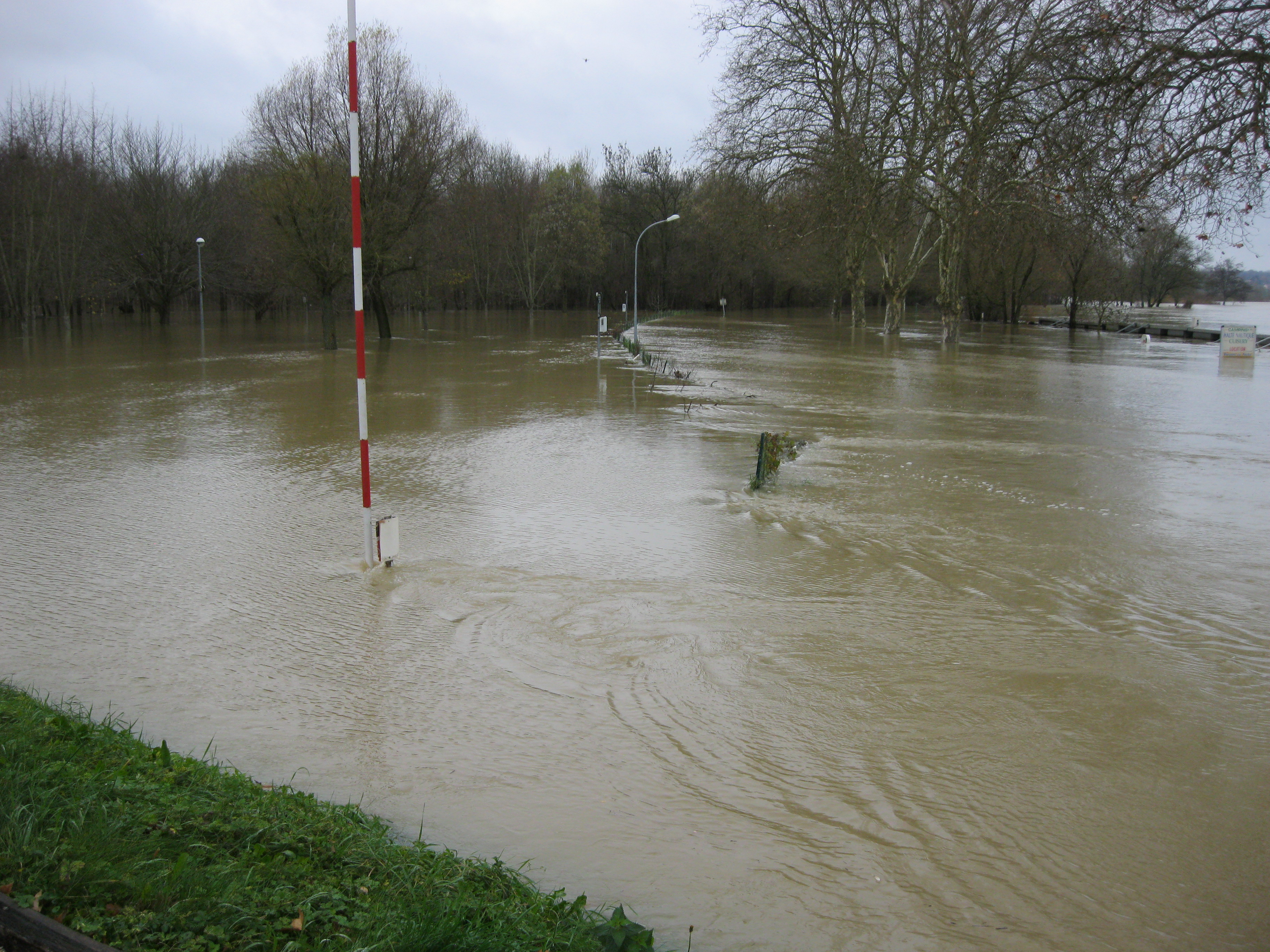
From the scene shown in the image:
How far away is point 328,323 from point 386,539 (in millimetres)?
29231

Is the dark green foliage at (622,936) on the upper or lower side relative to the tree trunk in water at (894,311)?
lower

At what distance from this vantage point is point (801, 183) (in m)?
37.9

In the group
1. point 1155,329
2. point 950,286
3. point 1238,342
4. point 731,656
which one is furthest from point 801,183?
point 731,656

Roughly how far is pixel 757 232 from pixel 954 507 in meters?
33.0

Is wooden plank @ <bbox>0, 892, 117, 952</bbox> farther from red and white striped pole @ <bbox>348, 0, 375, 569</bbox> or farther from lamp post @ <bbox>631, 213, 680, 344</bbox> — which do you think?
lamp post @ <bbox>631, 213, 680, 344</bbox>

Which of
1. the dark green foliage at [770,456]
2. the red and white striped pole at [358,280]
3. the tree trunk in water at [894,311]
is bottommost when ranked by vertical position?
the dark green foliage at [770,456]

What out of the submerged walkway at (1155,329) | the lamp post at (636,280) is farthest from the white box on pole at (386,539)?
the submerged walkway at (1155,329)

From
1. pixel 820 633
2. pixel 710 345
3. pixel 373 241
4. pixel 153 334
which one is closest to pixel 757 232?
pixel 710 345

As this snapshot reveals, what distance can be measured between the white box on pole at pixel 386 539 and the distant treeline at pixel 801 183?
725 cm

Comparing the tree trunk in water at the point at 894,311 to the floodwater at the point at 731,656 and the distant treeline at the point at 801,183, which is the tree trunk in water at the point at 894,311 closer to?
the distant treeline at the point at 801,183

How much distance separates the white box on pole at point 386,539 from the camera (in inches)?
292

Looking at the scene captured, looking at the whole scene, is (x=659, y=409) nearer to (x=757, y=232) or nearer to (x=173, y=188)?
(x=757, y=232)

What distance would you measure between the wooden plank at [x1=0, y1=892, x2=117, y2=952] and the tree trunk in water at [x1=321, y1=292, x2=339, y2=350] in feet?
109

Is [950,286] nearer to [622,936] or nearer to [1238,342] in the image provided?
[1238,342]
